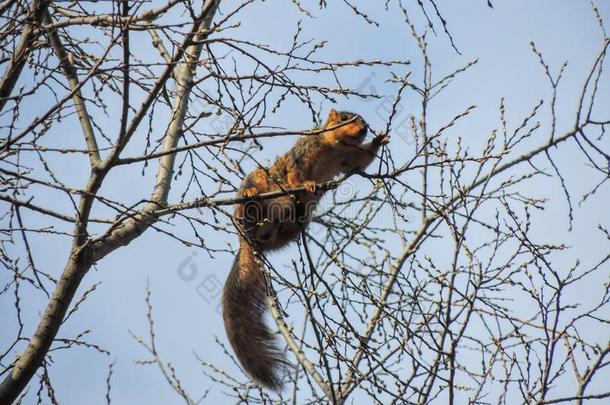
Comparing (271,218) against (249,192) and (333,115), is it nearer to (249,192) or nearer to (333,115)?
(249,192)

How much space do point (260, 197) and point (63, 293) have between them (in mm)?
1087

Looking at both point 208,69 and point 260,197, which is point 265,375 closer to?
point 260,197

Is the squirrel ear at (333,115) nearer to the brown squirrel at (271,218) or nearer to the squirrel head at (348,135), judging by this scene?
the brown squirrel at (271,218)

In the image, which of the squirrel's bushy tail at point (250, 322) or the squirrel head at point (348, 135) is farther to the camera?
the squirrel head at point (348, 135)

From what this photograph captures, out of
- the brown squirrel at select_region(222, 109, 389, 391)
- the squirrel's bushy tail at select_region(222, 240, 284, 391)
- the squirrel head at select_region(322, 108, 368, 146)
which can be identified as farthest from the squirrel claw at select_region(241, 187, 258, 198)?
the squirrel head at select_region(322, 108, 368, 146)

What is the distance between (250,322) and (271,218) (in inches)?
32.0

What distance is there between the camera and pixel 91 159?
3279 mm

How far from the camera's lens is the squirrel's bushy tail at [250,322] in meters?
4.63

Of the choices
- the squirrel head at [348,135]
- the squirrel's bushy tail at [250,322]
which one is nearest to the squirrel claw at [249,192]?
the squirrel's bushy tail at [250,322]

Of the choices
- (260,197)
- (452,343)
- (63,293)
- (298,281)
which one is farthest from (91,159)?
(452,343)

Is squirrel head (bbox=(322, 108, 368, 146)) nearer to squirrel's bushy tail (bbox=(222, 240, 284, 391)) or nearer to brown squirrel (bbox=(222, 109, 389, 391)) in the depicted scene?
brown squirrel (bbox=(222, 109, 389, 391))

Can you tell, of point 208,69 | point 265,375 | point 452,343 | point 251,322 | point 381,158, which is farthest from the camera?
point 251,322

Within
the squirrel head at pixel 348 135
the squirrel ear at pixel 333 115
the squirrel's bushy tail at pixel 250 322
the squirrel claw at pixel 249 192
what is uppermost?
the squirrel ear at pixel 333 115

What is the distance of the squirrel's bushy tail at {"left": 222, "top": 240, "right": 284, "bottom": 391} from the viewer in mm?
4633
